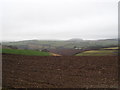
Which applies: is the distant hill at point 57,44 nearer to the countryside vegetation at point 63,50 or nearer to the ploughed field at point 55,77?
the countryside vegetation at point 63,50

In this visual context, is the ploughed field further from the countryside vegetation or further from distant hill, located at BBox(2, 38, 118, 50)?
distant hill, located at BBox(2, 38, 118, 50)

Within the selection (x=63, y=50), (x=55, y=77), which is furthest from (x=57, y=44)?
(x=55, y=77)

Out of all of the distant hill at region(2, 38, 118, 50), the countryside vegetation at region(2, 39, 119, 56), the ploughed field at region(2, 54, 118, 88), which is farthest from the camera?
the distant hill at region(2, 38, 118, 50)

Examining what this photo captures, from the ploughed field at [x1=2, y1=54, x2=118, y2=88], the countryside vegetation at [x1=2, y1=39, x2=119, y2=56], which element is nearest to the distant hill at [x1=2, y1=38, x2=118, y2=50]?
the countryside vegetation at [x1=2, y1=39, x2=119, y2=56]

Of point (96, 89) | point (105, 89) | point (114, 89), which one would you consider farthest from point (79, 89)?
point (114, 89)

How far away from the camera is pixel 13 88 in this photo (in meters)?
7.08

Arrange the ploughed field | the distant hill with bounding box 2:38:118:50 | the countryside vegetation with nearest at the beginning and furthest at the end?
the ploughed field, the countryside vegetation, the distant hill with bounding box 2:38:118:50

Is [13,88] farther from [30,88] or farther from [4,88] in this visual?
[30,88]

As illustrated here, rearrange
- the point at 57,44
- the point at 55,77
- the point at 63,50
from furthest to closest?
the point at 57,44, the point at 63,50, the point at 55,77

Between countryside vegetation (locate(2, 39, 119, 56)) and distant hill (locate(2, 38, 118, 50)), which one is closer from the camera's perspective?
countryside vegetation (locate(2, 39, 119, 56))

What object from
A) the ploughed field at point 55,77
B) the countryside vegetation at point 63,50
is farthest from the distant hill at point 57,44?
the ploughed field at point 55,77

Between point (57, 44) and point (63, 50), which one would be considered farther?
point (57, 44)

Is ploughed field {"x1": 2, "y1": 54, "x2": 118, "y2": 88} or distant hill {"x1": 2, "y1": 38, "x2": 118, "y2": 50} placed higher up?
distant hill {"x1": 2, "y1": 38, "x2": 118, "y2": 50}

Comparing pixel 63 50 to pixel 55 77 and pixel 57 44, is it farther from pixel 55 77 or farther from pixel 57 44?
pixel 55 77
